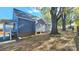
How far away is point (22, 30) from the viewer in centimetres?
241

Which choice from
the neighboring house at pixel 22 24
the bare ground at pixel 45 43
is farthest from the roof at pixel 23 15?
the bare ground at pixel 45 43

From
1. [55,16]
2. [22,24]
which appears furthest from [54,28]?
[22,24]

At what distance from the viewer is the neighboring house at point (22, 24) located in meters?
2.40

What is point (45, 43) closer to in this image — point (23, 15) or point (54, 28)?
point (54, 28)

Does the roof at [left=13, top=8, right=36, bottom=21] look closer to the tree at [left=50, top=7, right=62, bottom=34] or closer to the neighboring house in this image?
the neighboring house

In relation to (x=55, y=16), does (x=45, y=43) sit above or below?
below

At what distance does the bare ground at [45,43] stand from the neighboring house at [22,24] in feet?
0.30

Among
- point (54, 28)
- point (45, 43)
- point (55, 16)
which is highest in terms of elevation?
point (55, 16)

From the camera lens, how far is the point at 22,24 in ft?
7.93

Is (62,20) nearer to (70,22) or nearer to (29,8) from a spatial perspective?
(70,22)

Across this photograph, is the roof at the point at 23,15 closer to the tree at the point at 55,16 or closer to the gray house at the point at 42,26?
the gray house at the point at 42,26

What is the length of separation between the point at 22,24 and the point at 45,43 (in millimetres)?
419
